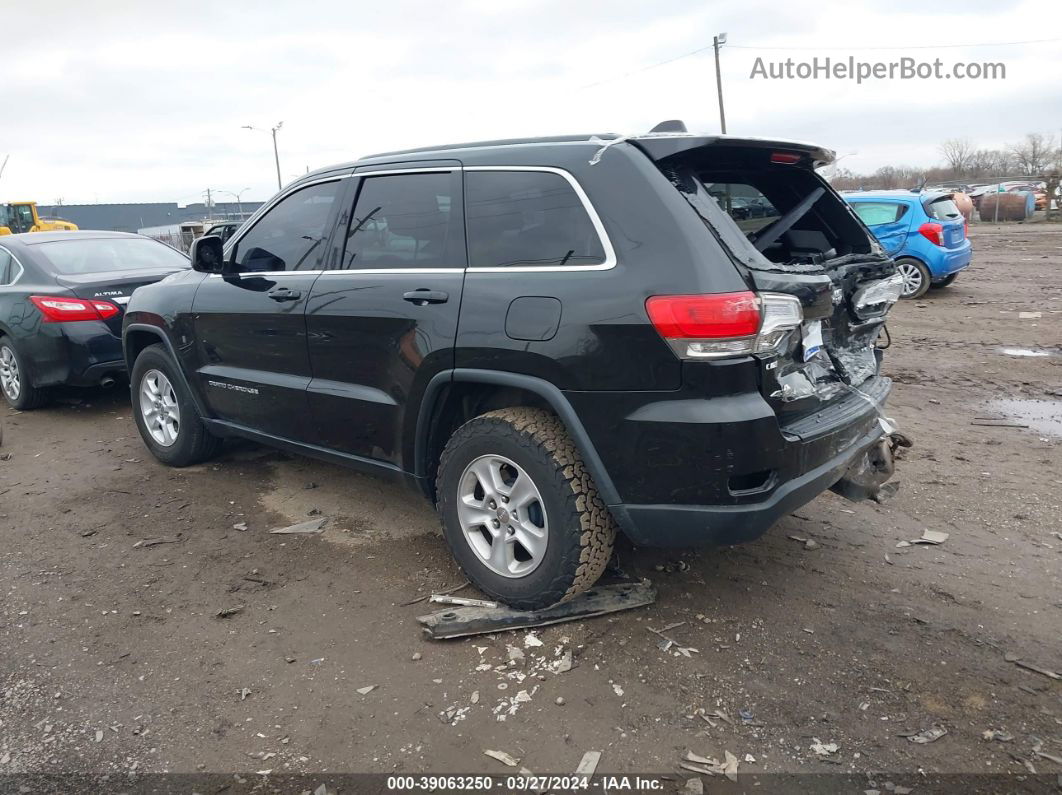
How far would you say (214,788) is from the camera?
2.47 m

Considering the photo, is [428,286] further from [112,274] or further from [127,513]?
[112,274]

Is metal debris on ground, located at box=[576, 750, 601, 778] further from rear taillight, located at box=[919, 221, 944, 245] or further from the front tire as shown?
rear taillight, located at box=[919, 221, 944, 245]

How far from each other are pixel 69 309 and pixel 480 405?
15.8ft

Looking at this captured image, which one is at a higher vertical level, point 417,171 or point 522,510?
point 417,171

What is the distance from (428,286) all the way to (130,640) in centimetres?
197

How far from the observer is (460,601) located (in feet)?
11.3

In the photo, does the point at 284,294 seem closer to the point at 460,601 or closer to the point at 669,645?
the point at 460,601

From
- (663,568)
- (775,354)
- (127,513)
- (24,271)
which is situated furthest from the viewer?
(24,271)

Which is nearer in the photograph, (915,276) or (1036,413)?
(1036,413)

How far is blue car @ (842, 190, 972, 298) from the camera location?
37.8ft

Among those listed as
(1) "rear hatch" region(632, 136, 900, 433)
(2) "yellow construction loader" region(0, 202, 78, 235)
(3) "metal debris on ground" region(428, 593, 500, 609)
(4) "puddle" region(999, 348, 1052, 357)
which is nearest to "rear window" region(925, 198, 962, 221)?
(4) "puddle" region(999, 348, 1052, 357)

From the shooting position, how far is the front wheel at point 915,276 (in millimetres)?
11695

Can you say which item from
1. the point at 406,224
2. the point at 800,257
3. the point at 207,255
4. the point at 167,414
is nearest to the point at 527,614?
the point at 406,224

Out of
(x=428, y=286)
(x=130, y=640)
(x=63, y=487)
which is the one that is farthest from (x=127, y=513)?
(x=428, y=286)
